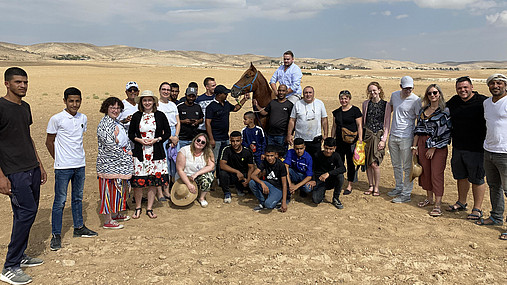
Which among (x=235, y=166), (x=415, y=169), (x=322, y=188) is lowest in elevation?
(x=322, y=188)

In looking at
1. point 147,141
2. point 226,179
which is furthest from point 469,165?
point 147,141

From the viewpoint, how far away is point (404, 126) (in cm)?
621

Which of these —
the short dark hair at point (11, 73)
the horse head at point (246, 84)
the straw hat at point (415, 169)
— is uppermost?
the horse head at point (246, 84)

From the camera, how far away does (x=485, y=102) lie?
5.07m

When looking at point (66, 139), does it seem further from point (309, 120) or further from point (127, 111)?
point (309, 120)

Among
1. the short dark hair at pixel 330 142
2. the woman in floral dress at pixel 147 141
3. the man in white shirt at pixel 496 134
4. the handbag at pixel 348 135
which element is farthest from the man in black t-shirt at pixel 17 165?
the man in white shirt at pixel 496 134

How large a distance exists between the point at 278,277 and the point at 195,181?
9.44 ft

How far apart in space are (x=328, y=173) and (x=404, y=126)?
1.59 metres

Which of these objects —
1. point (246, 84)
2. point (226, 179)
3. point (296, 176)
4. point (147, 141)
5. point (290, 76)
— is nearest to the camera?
point (147, 141)

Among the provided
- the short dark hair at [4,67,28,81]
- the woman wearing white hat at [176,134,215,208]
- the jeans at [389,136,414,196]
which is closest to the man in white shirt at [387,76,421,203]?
the jeans at [389,136,414,196]

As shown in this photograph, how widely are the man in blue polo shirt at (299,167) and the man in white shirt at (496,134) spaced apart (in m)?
2.70

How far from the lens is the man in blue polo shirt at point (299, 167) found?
20.4 ft

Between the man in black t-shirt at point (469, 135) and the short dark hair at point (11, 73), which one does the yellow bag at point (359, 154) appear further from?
the short dark hair at point (11, 73)

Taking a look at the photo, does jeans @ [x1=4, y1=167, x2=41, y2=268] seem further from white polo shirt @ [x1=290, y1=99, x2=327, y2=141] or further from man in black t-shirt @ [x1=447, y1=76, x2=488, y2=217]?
man in black t-shirt @ [x1=447, y1=76, x2=488, y2=217]
